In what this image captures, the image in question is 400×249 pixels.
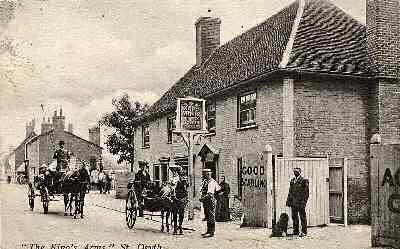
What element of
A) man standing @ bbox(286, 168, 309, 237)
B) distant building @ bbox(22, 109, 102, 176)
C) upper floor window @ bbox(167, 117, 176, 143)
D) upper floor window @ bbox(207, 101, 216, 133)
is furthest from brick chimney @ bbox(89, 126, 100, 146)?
man standing @ bbox(286, 168, 309, 237)

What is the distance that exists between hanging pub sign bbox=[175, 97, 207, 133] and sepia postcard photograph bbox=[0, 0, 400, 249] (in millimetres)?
34

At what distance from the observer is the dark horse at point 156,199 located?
11.3m

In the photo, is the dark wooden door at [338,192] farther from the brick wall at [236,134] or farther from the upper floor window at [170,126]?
the upper floor window at [170,126]

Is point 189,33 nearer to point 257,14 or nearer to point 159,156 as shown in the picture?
point 257,14

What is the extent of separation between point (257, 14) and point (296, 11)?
497 centimetres

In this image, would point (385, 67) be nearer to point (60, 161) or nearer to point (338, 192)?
point (338, 192)

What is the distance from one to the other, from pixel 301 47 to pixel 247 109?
231cm

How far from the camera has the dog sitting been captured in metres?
10.9

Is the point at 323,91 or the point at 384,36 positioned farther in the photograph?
the point at 384,36

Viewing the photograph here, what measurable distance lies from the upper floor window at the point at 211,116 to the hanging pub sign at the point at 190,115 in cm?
317

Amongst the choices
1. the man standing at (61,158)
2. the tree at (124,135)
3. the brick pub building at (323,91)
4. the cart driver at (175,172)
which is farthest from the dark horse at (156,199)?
the tree at (124,135)

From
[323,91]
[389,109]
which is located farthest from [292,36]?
[389,109]

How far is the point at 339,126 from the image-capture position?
13578 millimetres

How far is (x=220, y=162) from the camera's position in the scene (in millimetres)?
16422
